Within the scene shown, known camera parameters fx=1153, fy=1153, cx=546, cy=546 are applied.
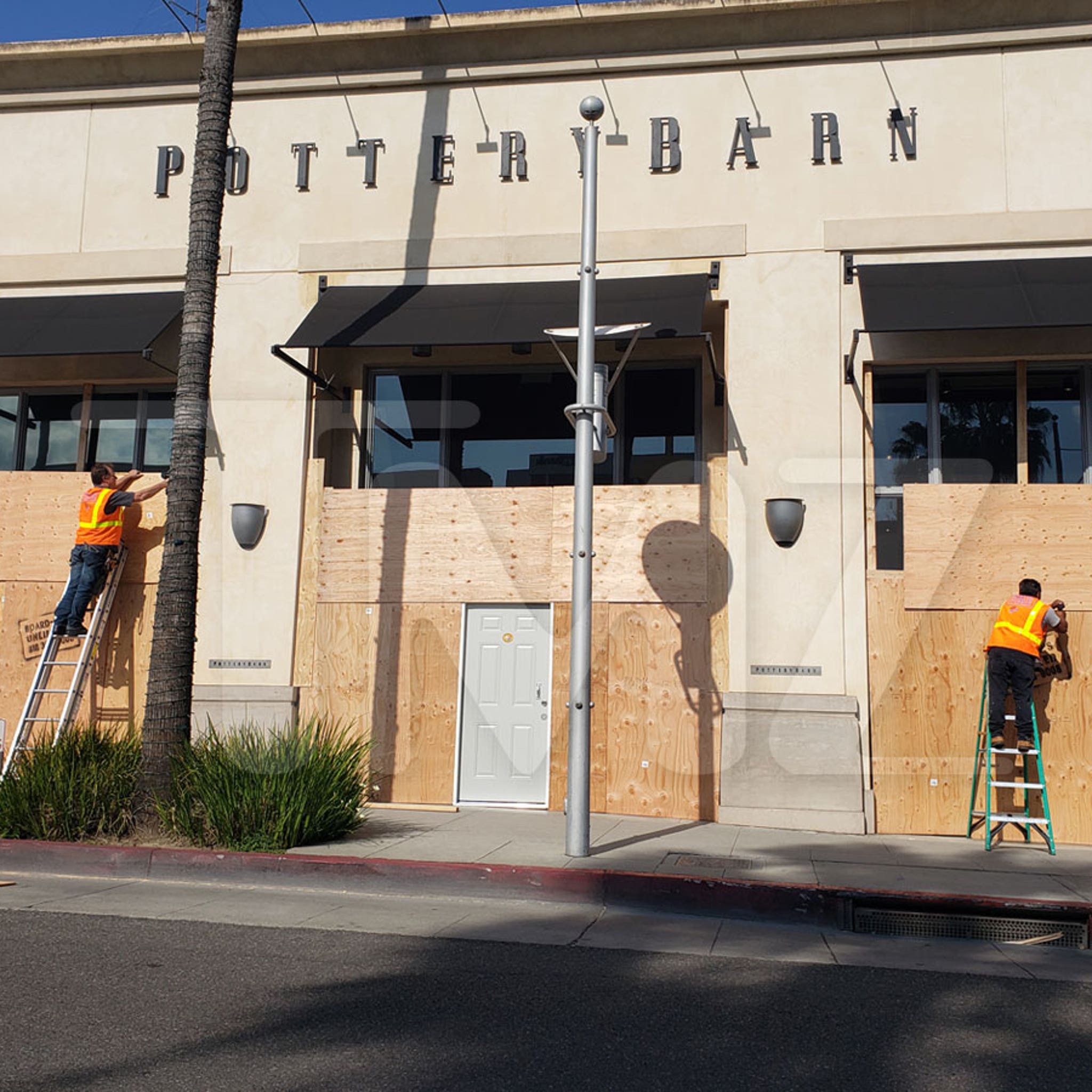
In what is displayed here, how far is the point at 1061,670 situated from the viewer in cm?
1152

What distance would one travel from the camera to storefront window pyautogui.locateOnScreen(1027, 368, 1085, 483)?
12234 mm

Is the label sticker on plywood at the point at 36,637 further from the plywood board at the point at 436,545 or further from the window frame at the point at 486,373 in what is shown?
the window frame at the point at 486,373

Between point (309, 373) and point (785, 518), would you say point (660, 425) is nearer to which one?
point (785, 518)

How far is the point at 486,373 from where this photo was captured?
13.9 metres

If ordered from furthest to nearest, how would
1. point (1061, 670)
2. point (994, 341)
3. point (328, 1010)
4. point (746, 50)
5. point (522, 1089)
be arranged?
point (746, 50)
point (994, 341)
point (1061, 670)
point (328, 1010)
point (522, 1089)

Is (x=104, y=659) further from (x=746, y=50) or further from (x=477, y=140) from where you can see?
(x=746, y=50)

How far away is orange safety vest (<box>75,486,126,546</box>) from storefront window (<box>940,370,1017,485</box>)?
933 centimetres

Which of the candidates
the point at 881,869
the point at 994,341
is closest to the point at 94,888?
the point at 881,869

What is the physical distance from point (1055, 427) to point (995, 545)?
157 centimetres

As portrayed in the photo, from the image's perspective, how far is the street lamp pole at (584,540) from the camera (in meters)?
9.58

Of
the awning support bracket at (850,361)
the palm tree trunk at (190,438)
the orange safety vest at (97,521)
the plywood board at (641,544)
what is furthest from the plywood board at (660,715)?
the orange safety vest at (97,521)

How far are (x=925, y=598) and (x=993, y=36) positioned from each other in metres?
6.29

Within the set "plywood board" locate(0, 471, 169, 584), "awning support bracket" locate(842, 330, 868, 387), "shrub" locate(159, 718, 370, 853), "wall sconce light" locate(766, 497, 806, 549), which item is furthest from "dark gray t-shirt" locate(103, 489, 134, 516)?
"awning support bracket" locate(842, 330, 868, 387)

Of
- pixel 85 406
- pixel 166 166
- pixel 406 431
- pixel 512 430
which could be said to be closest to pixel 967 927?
pixel 512 430
